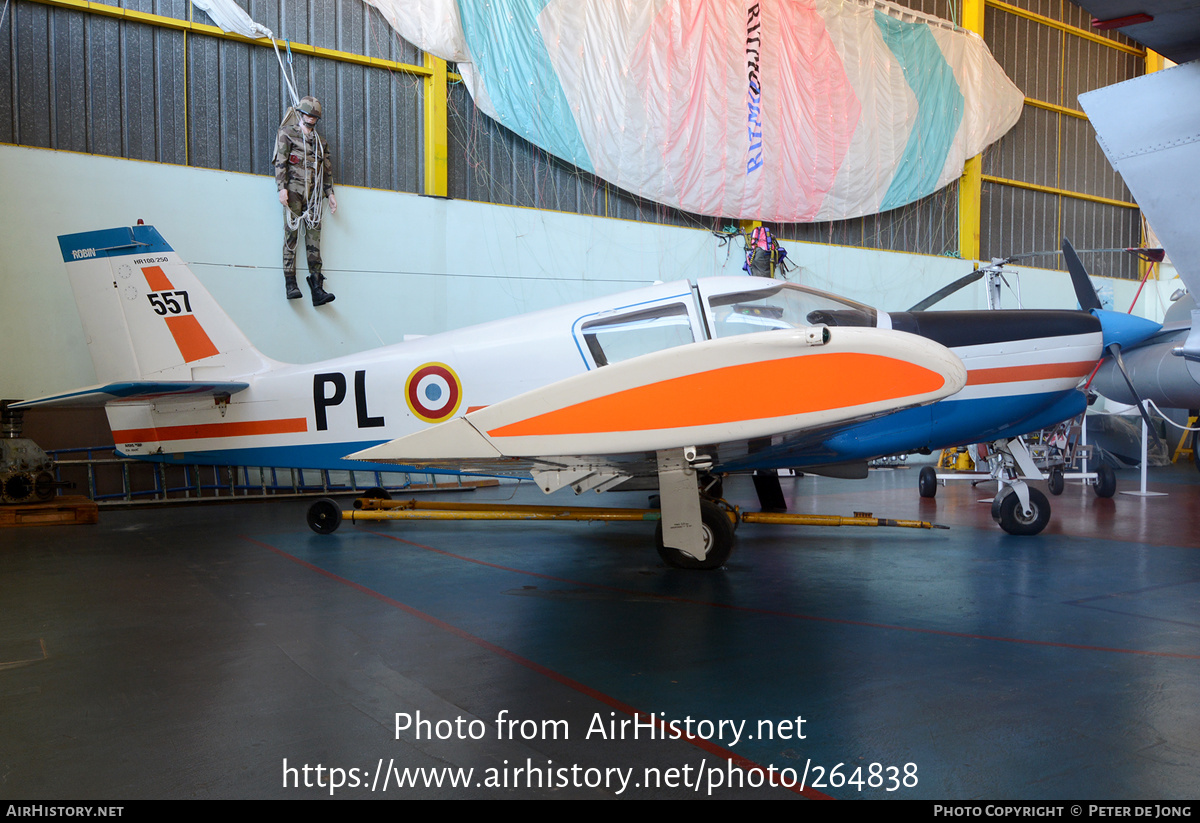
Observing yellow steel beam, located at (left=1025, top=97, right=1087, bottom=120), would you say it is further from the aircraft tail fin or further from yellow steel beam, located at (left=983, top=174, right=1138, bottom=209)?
the aircraft tail fin

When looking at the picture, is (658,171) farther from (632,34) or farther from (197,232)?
(197,232)

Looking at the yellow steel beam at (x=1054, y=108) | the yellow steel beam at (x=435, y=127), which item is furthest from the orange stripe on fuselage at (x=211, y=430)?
the yellow steel beam at (x=1054, y=108)

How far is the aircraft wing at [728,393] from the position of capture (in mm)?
3322

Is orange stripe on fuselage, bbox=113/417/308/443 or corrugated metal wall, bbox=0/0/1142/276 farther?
corrugated metal wall, bbox=0/0/1142/276

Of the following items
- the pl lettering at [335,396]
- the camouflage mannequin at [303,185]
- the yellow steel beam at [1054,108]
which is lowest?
the pl lettering at [335,396]

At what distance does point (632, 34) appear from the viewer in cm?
1252

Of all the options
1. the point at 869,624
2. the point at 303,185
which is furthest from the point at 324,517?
the point at 303,185

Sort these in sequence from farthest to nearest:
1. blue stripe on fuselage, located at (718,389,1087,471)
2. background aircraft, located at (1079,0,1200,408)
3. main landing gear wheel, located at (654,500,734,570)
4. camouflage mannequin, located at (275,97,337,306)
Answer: camouflage mannequin, located at (275,97,337,306), blue stripe on fuselage, located at (718,389,1087,471), main landing gear wheel, located at (654,500,734,570), background aircraft, located at (1079,0,1200,408)

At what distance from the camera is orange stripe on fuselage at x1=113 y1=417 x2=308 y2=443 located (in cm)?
628

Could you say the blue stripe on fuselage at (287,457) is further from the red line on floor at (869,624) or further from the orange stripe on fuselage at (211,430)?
the red line on floor at (869,624)

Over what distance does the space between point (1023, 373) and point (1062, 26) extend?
19.1m

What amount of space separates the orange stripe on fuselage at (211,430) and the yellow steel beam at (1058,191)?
57.0ft

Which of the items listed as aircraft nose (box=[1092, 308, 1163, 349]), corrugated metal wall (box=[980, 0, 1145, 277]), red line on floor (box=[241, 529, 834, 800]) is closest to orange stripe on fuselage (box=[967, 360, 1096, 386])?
aircraft nose (box=[1092, 308, 1163, 349])
